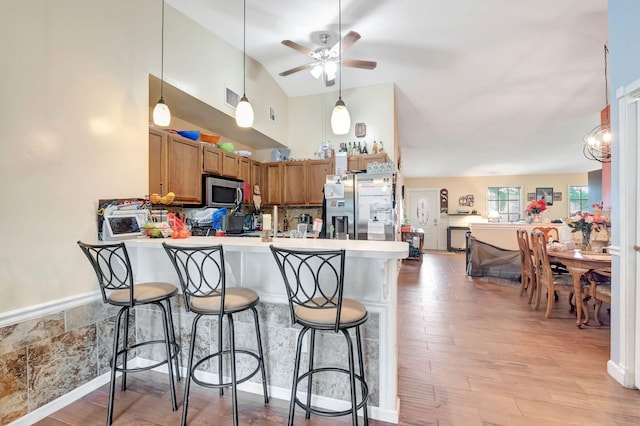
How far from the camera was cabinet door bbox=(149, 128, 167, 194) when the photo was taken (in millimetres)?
2768

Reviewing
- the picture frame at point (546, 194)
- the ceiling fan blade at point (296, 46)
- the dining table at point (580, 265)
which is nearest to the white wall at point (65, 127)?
the ceiling fan blade at point (296, 46)

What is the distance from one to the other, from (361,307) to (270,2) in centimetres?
302

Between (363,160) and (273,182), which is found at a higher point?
(363,160)

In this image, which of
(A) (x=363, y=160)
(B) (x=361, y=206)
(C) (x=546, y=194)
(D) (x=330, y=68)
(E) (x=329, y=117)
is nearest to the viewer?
(D) (x=330, y=68)

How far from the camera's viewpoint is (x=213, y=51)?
3377 millimetres

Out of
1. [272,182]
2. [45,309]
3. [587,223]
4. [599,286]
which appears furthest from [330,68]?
[599,286]

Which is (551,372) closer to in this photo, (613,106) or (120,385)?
Result: (613,106)

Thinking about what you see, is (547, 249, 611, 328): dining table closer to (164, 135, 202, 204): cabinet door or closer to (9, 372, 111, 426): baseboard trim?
(164, 135, 202, 204): cabinet door

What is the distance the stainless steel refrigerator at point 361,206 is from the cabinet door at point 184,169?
180 cm

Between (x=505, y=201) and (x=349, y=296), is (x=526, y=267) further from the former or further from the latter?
(x=505, y=201)

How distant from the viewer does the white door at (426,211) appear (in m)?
10.1

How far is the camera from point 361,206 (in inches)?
164

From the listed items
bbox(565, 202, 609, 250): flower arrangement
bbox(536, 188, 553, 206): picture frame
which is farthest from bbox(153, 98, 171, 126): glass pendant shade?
bbox(536, 188, 553, 206): picture frame

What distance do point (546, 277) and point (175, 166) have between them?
14.3 feet
